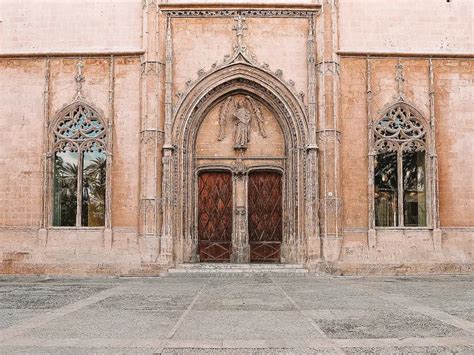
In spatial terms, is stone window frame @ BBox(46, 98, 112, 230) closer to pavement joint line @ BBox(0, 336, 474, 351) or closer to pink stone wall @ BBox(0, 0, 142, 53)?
pink stone wall @ BBox(0, 0, 142, 53)

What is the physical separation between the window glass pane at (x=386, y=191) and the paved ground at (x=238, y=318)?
314 centimetres

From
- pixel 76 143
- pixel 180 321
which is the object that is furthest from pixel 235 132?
pixel 180 321

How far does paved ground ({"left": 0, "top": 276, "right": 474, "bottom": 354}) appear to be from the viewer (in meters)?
6.12

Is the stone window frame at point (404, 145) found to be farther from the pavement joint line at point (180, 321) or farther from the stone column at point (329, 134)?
the pavement joint line at point (180, 321)

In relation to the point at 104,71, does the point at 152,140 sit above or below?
below

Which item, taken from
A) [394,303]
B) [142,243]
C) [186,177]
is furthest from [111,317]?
[186,177]

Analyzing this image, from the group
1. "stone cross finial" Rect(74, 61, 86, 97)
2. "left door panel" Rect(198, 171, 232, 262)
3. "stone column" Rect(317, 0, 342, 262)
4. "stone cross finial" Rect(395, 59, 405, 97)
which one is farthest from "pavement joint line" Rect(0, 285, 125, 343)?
"stone cross finial" Rect(395, 59, 405, 97)

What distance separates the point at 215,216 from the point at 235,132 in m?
2.79

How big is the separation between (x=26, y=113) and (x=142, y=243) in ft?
18.2

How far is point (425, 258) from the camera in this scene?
51.1 feet

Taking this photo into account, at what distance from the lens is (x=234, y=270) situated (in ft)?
48.6

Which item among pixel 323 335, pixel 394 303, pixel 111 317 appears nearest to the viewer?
pixel 323 335

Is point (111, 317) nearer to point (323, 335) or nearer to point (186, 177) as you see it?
point (323, 335)

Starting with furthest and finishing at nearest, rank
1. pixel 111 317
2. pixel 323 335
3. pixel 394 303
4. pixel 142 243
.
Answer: pixel 142 243 → pixel 394 303 → pixel 111 317 → pixel 323 335
